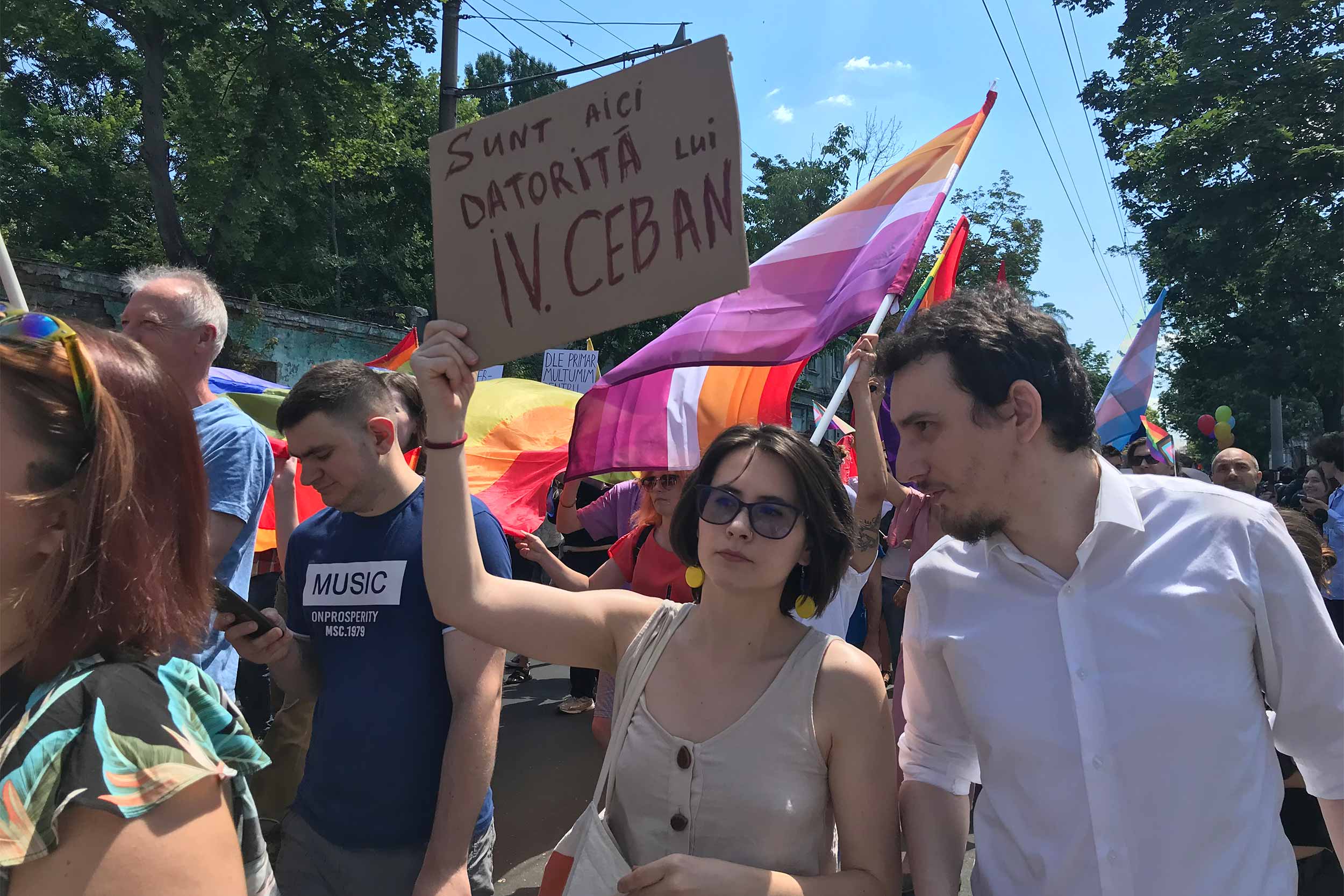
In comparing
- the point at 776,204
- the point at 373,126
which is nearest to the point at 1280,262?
the point at 776,204

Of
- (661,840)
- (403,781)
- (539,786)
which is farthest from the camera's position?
(539,786)

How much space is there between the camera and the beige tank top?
1.47 metres

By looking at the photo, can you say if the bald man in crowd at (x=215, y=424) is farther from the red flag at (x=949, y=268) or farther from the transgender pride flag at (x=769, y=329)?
the red flag at (x=949, y=268)

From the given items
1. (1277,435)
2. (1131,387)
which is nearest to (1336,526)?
(1131,387)

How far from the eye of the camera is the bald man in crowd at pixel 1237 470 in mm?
6066

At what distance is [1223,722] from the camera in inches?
54.2

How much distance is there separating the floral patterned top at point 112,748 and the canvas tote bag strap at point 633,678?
0.62 meters

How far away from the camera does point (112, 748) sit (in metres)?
0.91

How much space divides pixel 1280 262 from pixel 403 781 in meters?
17.0

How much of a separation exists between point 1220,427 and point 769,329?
15.0 m

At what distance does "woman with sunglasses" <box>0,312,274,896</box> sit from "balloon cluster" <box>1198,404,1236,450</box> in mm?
14803

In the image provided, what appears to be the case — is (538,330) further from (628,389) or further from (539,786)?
(539,786)

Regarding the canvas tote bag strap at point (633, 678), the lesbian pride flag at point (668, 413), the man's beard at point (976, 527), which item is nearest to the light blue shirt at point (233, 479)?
the canvas tote bag strap at point (633, 678)

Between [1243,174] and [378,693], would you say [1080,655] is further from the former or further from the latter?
[1243,174]
